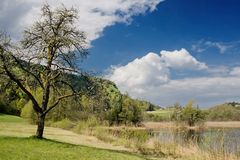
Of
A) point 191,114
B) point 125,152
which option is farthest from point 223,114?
point 125,152

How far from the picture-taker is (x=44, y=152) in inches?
748

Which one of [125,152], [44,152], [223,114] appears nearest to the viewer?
[44,152]

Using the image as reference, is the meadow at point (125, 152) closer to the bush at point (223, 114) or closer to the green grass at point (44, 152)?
the green grass at point (44, 152)

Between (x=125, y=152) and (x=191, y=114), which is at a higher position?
(x=191, y=114)

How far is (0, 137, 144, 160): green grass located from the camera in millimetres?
17312

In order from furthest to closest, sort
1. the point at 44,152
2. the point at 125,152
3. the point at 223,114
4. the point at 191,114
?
the point at 223,114
the point at 191,114
the point at 125,152
the point at 44,152

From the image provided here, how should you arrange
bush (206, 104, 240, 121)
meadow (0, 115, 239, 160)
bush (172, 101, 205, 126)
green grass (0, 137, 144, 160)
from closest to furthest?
green grass (0, 137, 144, 160) → meadow (0, 115, 239, 160) → bush (172, 101, 205, 126) → bush (206, 104, 240, 121)

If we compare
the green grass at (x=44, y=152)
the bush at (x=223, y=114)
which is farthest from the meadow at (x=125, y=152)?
the bush at (x=223, y=114)

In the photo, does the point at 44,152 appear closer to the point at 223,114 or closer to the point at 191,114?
the point at 191,114

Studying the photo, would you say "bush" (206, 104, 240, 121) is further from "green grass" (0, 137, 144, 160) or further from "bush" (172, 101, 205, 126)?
"green grass" (0, 137, 144, 160)

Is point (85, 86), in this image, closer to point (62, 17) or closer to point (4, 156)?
point (62, 17)

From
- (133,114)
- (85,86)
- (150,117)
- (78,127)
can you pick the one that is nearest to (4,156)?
(85,86)

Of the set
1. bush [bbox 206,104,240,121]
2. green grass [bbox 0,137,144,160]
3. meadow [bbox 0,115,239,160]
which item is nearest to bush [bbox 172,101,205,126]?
bush [bbox 206,104,240,121]

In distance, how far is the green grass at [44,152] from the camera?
1731 centimetres
